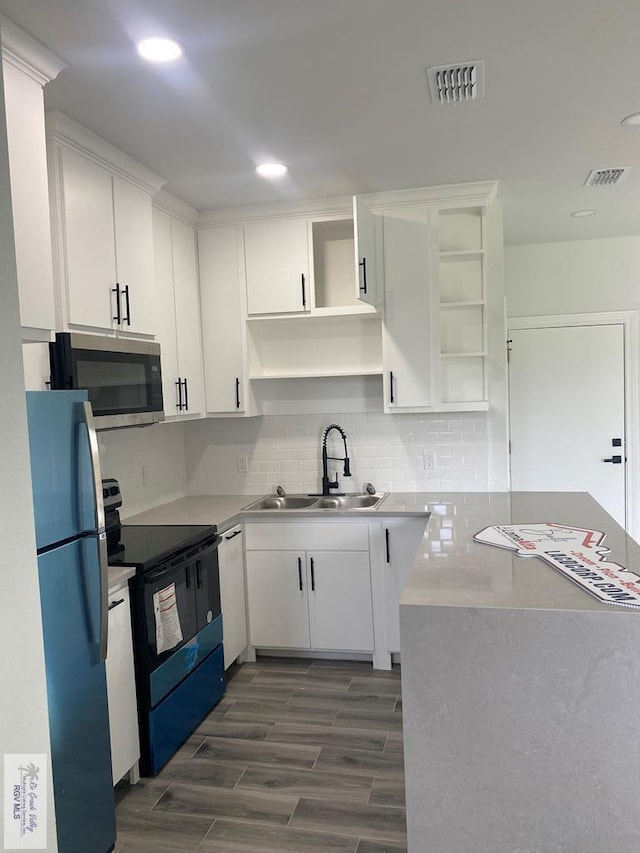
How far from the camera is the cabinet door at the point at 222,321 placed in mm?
3924

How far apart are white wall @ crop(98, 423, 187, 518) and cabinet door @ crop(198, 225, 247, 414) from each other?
395mm

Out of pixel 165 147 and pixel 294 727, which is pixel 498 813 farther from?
pixel 165 147

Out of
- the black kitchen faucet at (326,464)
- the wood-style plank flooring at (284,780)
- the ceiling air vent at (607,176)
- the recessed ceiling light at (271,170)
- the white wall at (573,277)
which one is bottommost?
the wood-style plank flooring at (284,780)

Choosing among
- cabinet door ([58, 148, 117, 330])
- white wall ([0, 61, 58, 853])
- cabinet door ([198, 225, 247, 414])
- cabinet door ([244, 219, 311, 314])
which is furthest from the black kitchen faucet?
white wall ([0, 61, 58, 853])

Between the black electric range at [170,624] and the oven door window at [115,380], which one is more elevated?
the oven door window at [115,380]

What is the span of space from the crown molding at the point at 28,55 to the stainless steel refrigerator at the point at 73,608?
1.04 meters

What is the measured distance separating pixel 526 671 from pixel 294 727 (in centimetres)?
161

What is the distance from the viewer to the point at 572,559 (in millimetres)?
2213

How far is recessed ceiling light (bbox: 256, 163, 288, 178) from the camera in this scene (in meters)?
3.14

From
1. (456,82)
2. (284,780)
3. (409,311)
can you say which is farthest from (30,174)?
(284,780)

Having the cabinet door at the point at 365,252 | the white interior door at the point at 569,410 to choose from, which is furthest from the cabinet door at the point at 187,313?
the white interior door at the point at 569,410

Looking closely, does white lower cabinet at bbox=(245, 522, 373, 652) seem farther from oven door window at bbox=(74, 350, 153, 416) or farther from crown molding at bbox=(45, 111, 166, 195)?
crown molding at bbox=(45, 111, 166, 195)

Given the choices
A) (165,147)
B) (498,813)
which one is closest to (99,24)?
(165,147)

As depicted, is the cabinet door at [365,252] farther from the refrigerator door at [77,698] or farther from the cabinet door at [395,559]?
the refrigerator door at [77,698]
